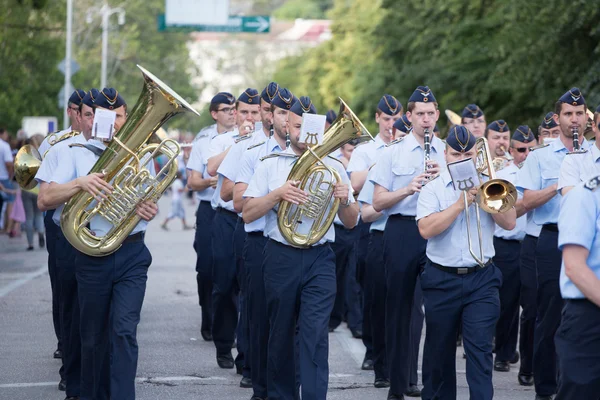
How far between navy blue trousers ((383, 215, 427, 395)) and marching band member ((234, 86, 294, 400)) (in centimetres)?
94

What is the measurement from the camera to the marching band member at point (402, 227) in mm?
9234

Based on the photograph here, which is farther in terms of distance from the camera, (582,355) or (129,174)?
(129,174)

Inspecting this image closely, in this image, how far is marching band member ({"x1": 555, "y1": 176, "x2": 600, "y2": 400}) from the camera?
5.71 meters

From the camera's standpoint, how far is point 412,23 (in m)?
28.6

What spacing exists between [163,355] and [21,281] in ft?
21.1

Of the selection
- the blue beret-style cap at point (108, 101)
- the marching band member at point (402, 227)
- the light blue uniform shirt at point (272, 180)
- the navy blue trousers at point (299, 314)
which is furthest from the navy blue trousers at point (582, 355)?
the blue beret-style cap at point (108, 101)

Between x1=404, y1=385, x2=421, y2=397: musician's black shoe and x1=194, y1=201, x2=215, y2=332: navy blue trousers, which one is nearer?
x1=404, y1=385, x2=421, y2=397: musician's black shoe

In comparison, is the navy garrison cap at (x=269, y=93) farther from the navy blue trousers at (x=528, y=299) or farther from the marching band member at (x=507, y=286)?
the navy blue trousers at (x=528, y=299)

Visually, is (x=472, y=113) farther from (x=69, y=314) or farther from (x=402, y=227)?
(x=69, y=314)

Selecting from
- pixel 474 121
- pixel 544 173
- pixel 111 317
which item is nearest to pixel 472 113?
pixel 474 121

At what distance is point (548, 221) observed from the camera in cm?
930

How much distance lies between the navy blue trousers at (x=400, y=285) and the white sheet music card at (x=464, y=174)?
62.9 inches

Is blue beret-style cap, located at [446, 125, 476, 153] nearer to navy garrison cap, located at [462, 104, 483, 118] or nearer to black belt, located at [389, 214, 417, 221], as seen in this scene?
black belt, located at [389, 214, 417, 221]

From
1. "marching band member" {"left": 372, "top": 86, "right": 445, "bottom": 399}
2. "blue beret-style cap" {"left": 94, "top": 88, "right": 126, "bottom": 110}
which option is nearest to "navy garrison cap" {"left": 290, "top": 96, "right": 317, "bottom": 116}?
"marching band member" {"left": 372, "top": 86, "right": 445, "bottom": 399}
